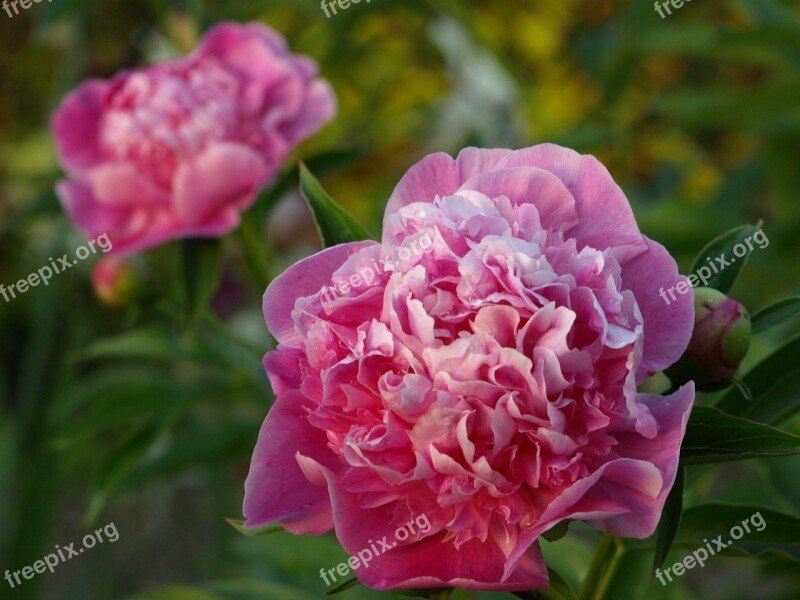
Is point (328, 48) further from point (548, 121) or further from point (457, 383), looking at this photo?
point (457, 383)

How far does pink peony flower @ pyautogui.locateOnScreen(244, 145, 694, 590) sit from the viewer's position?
18.4 inches

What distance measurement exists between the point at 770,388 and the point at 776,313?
0.07 meters

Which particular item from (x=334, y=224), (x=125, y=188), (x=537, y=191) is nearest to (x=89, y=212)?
(x=125, y=188)

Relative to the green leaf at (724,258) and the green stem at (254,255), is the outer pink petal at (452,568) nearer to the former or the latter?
the green leaf at (724,258)

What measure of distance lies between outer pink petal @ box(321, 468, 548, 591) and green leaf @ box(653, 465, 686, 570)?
6 centimetres

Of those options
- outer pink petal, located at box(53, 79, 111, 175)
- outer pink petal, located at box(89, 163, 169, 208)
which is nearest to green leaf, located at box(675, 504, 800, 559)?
outer pink petal, located at box(89, 163, 169, 208)

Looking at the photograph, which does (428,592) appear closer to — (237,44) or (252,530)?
(252,530)

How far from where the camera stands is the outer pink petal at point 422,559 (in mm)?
464

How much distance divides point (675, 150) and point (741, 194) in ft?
1.68

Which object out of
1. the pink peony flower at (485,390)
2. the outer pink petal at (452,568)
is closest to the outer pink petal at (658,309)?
the pink peony flower at (485,390)

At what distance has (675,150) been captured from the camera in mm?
1903

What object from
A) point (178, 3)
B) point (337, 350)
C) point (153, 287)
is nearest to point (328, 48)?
point (178, 3)

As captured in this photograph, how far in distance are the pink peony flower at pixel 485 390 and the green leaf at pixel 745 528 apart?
4.9 inches

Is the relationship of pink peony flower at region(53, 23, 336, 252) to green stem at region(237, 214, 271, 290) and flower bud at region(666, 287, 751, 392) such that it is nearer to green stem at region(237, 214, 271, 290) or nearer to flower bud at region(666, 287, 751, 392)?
green stem at region(237, 214, 271, 290)
